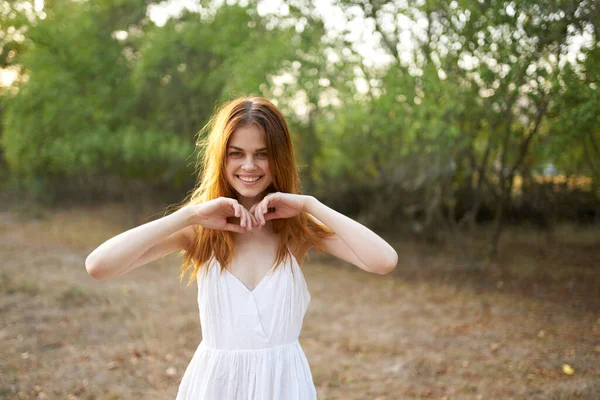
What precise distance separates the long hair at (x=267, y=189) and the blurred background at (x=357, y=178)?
27.0 inches

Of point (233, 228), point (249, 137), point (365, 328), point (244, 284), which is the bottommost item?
point (365, 328)

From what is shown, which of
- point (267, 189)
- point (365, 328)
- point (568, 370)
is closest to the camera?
point (267, 189)

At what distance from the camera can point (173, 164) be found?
1435 centimetres

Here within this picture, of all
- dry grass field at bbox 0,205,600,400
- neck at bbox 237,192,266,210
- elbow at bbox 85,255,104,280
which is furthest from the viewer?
dry grass field at bbox 0,205,600,400

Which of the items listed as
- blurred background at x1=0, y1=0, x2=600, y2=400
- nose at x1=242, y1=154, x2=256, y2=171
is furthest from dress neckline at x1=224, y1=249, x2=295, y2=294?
blurred background at x1=0, y1=0, x2=600, y2=400

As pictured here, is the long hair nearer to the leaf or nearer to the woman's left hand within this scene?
the woman's left hand

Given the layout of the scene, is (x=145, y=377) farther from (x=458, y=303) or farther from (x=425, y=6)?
(x=425, y=6)

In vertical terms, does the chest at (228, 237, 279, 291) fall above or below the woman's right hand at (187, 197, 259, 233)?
below


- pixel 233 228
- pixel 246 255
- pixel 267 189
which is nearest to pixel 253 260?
pixel 246 255

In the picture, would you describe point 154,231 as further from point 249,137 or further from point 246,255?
point 249,137

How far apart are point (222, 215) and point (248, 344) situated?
0.47m

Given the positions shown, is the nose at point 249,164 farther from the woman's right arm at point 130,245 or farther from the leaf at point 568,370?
the leaf at point 568,370

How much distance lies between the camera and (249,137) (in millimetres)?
1953

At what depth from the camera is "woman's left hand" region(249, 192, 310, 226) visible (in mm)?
1896
